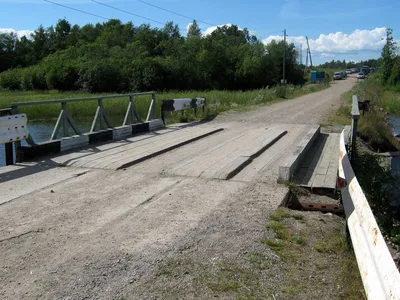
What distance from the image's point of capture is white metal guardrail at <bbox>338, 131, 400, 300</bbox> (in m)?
2.59

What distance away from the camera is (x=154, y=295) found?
11.6 ft

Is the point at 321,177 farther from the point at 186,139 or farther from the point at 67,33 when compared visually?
the point at 67,33

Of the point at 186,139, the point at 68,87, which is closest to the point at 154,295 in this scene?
the point at 186,139

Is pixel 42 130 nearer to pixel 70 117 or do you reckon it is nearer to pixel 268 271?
pixel 70 117

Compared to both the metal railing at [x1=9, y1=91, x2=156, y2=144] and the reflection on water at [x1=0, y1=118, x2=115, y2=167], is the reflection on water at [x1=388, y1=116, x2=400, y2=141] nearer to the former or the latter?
the metal railing at [x1=9, y1=91, x2=156, y2=144]

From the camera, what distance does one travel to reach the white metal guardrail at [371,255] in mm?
2586

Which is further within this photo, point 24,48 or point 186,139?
point 24,48

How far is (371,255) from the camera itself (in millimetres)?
3100

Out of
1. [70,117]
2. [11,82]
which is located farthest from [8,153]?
[11,82]

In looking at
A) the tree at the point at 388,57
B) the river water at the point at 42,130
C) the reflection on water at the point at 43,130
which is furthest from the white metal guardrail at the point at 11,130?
the tree at the point at 388,57

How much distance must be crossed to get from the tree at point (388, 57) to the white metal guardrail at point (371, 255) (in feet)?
179

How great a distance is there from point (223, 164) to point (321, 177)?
6.10ft

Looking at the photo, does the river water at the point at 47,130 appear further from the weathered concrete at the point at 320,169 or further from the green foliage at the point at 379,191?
the green foliage at the point at 379,191

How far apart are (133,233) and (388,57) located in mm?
56837
